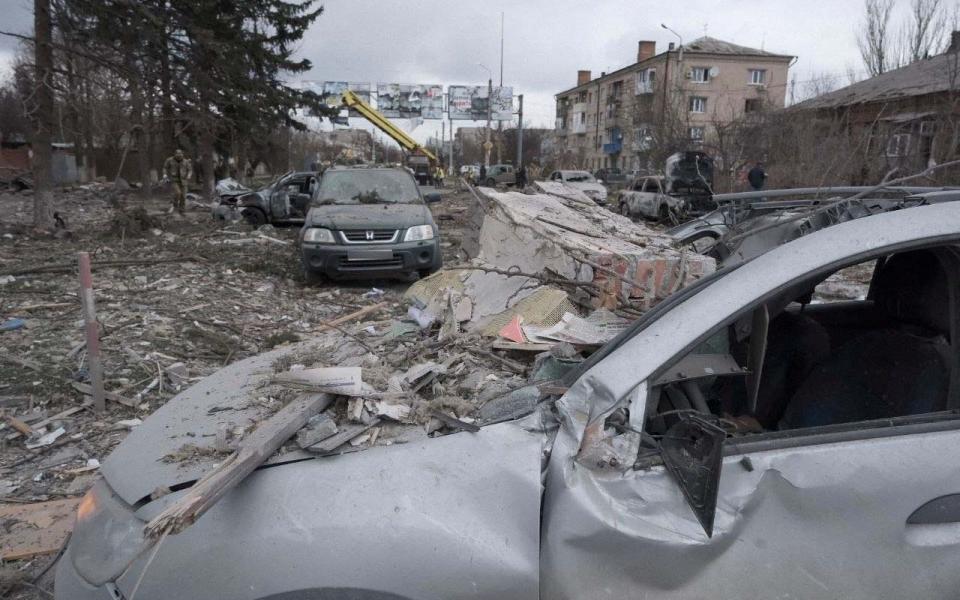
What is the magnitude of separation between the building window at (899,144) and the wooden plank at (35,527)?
23.8 meters

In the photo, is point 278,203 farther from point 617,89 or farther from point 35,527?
point 617,89

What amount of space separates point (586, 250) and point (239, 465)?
3041 mm

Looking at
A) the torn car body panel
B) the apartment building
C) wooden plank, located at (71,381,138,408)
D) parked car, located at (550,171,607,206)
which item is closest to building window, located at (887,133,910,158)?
the apartment building

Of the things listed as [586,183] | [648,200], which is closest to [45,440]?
[648,200]

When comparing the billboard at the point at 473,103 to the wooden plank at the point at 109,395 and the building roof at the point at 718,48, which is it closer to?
the building roof at the point at 718,48

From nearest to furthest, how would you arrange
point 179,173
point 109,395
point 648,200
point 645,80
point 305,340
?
point 305,340 → point 109,395 → point 179,173 → point 648,200 → point 645,80

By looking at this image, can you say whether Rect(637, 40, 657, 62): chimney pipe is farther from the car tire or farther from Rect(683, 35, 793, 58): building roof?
the car tire

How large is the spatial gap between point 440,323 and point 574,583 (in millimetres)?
1745

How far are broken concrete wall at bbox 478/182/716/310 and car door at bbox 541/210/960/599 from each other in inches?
54.9

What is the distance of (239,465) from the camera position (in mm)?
1633

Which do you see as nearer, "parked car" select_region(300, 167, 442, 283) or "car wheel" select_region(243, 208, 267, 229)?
"parked car" select_region(300, 167, 442, 283)

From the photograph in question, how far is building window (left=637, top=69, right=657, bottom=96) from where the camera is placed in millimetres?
54862

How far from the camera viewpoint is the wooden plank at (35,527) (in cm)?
326

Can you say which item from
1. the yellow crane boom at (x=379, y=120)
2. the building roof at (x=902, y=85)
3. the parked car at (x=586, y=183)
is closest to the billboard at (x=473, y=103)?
the yellow crane boom at (x=379, y=120)
